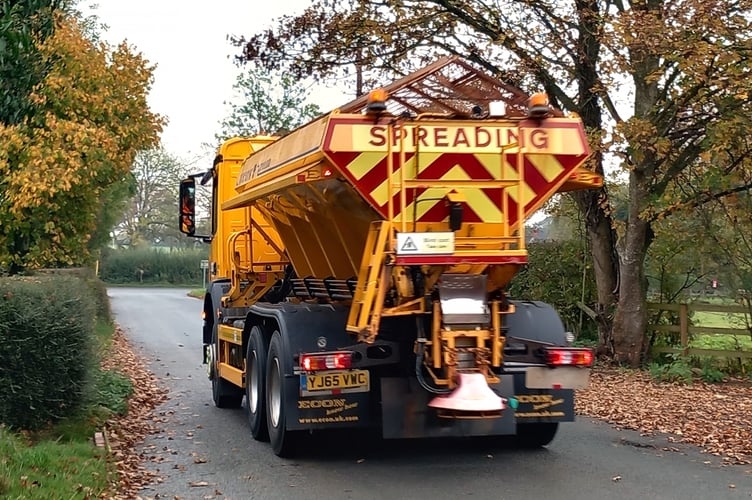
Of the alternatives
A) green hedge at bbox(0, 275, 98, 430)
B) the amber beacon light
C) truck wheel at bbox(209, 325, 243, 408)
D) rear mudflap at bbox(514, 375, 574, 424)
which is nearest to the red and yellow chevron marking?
the amber beacon light

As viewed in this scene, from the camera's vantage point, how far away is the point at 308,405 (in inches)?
316

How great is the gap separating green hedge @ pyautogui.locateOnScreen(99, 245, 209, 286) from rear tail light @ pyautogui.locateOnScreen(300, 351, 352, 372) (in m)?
64.3

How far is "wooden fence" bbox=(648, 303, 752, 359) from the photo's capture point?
14.9 m

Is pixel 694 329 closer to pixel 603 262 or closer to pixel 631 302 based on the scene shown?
pixel 631 302

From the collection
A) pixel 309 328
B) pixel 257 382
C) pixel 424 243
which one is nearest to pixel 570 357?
pixel 424 243

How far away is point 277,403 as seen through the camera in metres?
8.66

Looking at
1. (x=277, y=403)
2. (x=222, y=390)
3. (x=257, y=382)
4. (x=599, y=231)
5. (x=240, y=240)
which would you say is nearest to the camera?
(x=277, y=403)

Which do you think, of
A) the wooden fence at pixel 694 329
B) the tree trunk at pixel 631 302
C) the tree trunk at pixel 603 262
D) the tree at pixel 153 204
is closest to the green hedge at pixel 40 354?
the tree trunk at pixel 631 302

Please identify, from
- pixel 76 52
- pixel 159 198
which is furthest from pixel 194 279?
pixel 76 52

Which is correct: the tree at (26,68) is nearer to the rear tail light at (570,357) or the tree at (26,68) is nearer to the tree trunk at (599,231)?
the tree trunk at (599,231)

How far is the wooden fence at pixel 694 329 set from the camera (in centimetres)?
1486

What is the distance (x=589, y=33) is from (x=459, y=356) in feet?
26.3

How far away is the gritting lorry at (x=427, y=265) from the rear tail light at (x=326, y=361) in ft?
0.04

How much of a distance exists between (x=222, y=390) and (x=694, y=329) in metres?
8.18
